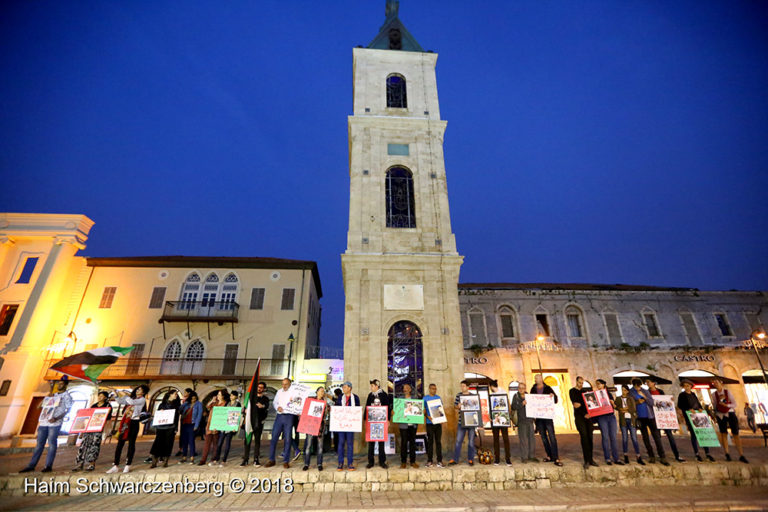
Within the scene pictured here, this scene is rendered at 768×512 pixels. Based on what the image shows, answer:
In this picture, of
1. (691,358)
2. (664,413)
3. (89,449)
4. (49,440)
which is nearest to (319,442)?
(89,449)

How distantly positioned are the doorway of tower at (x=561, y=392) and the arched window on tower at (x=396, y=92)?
16669mm

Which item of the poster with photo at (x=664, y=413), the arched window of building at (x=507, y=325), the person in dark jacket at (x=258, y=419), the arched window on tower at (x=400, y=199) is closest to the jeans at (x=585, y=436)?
the poster with photo at (x=664, y=413)

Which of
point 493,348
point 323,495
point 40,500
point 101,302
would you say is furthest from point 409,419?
point 101,302

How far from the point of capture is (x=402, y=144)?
15.4 m

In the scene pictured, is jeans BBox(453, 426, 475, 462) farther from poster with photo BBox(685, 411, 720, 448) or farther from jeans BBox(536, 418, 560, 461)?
poster with photo BBox(685, 411, 720, 448)

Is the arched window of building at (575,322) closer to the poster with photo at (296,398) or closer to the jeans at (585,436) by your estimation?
the jeans at (585,436)

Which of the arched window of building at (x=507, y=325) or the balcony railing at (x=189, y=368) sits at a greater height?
the arched window of building at (x=507, y=325)

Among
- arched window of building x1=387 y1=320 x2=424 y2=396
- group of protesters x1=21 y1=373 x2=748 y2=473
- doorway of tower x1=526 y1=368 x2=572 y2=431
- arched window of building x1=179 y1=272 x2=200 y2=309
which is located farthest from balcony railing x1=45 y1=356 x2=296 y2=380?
doorway of tower x1=526 y1=368 x2=572 y2=431

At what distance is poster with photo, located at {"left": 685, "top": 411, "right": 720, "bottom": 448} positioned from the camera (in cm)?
870

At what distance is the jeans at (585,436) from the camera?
810cm

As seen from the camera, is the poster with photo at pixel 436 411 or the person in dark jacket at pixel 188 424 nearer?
the poster with photo at pixel 436 411

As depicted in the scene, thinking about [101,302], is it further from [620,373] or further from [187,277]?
[620,373]

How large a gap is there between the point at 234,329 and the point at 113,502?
17981 mm

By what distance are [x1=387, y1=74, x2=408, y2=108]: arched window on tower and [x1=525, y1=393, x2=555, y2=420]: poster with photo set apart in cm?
1351
